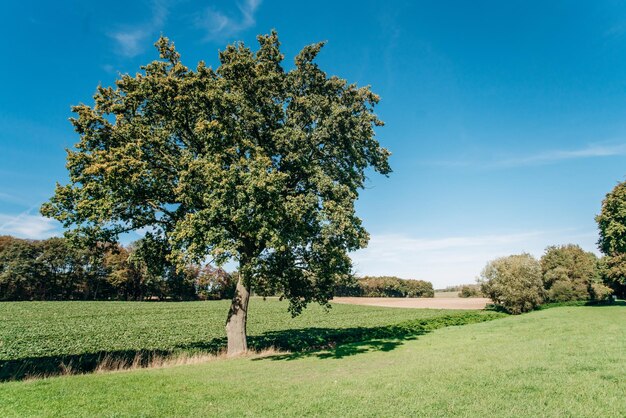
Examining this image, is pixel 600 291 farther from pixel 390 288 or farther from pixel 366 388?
pixel 390 288

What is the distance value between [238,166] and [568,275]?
77899 millimetres

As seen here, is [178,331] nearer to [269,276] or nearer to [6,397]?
[269,276]

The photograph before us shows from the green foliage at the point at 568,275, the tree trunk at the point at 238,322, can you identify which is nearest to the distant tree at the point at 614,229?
the green foliage at the point at 568,275

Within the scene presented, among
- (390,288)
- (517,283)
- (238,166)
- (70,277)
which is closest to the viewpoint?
(238,166)

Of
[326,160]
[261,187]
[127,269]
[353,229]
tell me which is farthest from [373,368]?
[127,269]

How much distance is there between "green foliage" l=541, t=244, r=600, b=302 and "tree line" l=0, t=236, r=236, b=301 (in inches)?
3065

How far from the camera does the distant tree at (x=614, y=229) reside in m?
48.7

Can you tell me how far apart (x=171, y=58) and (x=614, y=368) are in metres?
27.1

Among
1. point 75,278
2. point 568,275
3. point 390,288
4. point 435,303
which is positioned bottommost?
point 435,303

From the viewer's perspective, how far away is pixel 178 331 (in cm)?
3816

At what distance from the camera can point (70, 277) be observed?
112 metres

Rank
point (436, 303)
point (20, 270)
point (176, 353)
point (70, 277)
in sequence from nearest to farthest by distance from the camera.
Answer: point (176, 353) < point (20, 270) < point (436, 303) < point (70, 277)

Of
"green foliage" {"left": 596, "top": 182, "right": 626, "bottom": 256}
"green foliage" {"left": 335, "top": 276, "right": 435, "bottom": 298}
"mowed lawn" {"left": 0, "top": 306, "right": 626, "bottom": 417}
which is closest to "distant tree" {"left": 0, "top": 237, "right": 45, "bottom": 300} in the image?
"mowed lawn" {"left": 0, "top": 306, "right": 626, "bottom": 417}

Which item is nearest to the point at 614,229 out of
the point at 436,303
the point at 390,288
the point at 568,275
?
the point at 568,275
